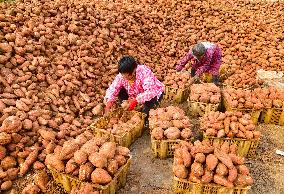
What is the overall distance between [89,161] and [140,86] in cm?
167

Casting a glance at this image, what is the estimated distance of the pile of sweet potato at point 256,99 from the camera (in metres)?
4.97

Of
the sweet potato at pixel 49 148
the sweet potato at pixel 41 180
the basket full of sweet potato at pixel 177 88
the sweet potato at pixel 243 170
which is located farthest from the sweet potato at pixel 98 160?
the basket full of sweet potato at pixel 177 88

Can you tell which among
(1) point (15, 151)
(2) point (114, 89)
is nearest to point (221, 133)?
(2) point (114, 89)

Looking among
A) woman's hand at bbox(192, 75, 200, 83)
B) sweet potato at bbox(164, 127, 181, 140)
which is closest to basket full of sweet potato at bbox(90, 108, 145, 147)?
sweet potato at bbox(164, 127, 181, 140)

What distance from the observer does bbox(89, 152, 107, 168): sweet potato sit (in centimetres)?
337

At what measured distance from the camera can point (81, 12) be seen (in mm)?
6770

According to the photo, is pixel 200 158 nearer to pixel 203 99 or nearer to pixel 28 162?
pixel 203 99

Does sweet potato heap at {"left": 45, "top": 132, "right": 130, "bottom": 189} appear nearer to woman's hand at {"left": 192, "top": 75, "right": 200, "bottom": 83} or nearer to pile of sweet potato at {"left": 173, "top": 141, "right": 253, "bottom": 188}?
pile of sweet potato at {"left": 173, "top": 141, "right": 253, "bottom": 188}

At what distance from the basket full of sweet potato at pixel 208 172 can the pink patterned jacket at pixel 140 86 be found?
4.27 ft

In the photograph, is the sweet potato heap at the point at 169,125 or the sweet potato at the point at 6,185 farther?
the sweet potato heap at the point at 169,125

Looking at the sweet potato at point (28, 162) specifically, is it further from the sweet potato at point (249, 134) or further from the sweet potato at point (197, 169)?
the sweet potato at point (249, 134)

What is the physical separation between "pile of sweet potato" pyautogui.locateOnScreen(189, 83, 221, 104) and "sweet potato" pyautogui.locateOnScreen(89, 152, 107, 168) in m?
2.28

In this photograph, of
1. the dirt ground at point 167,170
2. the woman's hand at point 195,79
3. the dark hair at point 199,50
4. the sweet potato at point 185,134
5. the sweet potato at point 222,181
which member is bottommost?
the dirt ground at point 167,170

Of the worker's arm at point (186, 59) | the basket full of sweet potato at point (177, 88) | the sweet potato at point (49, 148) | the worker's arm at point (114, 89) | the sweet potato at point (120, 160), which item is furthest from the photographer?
the worker's arm at point (186, 59)
